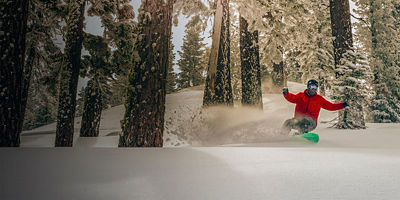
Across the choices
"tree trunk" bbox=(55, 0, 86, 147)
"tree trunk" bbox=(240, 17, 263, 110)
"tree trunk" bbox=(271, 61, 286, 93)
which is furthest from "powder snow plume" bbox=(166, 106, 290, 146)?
"tree trunk" bbox=(271, 61, 286, 93)

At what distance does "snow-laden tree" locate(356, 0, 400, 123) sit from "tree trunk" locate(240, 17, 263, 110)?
8550 millimetres

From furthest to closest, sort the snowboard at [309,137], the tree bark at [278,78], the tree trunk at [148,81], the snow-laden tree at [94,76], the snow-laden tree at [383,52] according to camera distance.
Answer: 1. the tree bark at [278,78]
2. the snow-laden tree at [383,52]
3. the snow-laden tree at [94,76]
4. the snowboard at [309,137]
5. the tree trunk at [148,81]

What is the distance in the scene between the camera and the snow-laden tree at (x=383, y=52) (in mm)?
16641

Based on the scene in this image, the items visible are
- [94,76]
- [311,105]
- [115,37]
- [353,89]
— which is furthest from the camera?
Result: [115,37]

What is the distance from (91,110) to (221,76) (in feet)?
21.3

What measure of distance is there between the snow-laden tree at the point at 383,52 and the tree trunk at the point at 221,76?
428 inches

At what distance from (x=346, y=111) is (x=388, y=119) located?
961 centimetres

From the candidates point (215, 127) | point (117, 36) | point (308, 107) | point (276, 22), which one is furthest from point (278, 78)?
point (308, 107)

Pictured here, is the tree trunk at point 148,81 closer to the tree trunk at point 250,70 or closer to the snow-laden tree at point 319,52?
the tree trunk at point 250,70

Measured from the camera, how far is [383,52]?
57.2ft

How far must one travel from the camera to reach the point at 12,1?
637 cm

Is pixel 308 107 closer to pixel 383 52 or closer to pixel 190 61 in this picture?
pixel 383 52

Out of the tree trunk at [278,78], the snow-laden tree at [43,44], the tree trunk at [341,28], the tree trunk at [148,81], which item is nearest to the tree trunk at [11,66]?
the tree trunk at [148,81]

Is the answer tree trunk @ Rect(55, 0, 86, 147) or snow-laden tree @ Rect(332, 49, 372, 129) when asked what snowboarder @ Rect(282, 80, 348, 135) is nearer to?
snow-laden tree @ Rect(332, 49, 372, 129)
